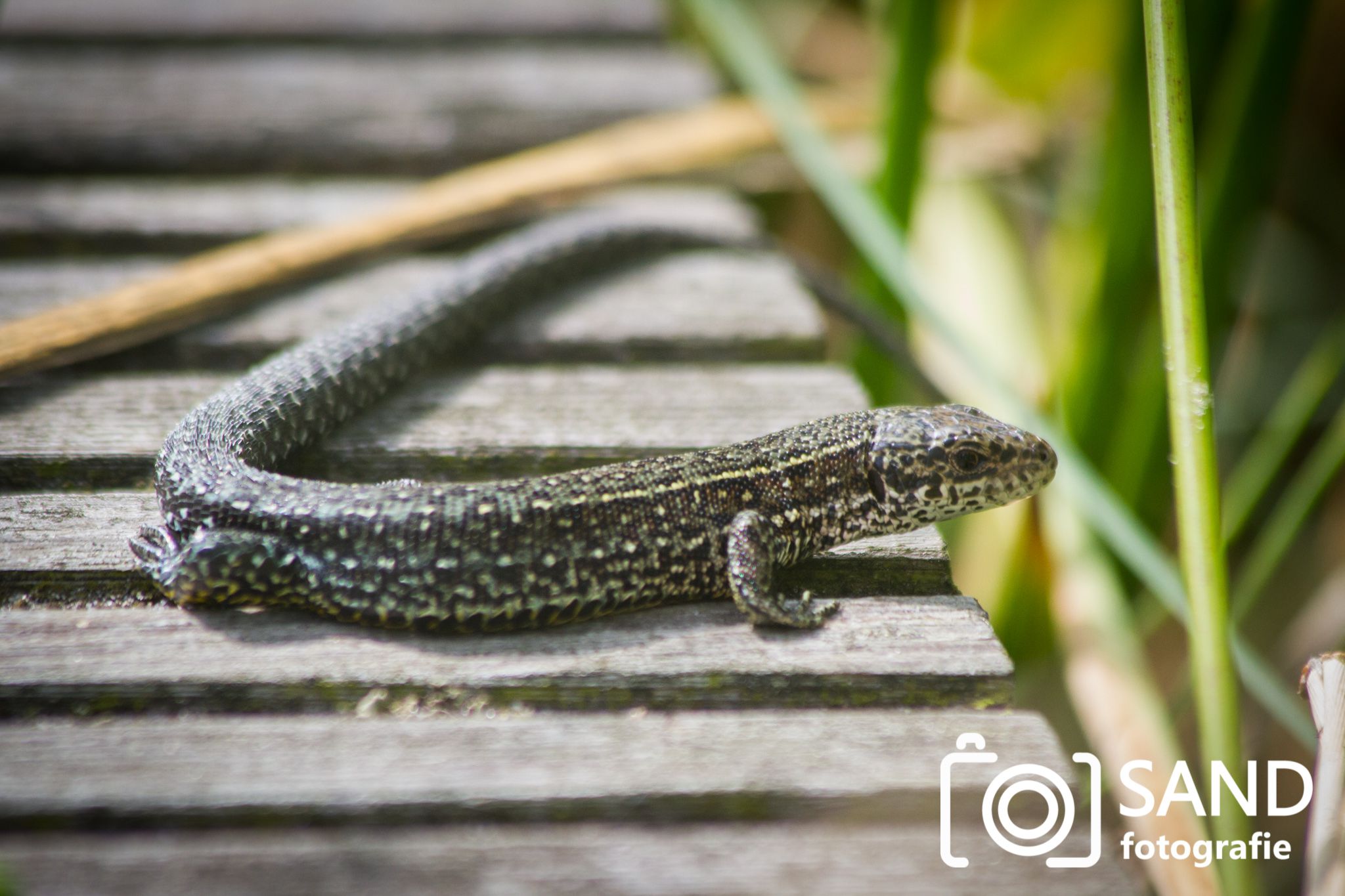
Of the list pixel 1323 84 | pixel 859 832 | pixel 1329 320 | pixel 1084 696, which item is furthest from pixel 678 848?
pixel 1323 84

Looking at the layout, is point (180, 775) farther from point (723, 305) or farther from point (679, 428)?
point (723, 305)

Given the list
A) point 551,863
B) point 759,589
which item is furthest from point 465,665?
point 759,589

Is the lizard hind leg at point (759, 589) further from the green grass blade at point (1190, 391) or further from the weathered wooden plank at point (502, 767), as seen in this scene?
the green grass blade at point (1190, 391)

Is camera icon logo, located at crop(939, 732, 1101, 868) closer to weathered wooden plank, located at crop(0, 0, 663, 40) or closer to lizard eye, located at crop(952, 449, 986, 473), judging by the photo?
lizard eye, located at crop(952, 449, 986, 473)

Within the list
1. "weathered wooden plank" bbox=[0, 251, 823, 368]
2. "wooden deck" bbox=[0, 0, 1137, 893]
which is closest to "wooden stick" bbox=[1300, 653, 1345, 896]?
"wooden deck" bbox=[0, 0, 1137, 893]

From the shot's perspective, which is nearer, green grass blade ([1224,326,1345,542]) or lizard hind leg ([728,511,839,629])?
lizard hind leg ([728,511,839,629])

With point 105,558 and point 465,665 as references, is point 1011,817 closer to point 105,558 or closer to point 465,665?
point 465,665
